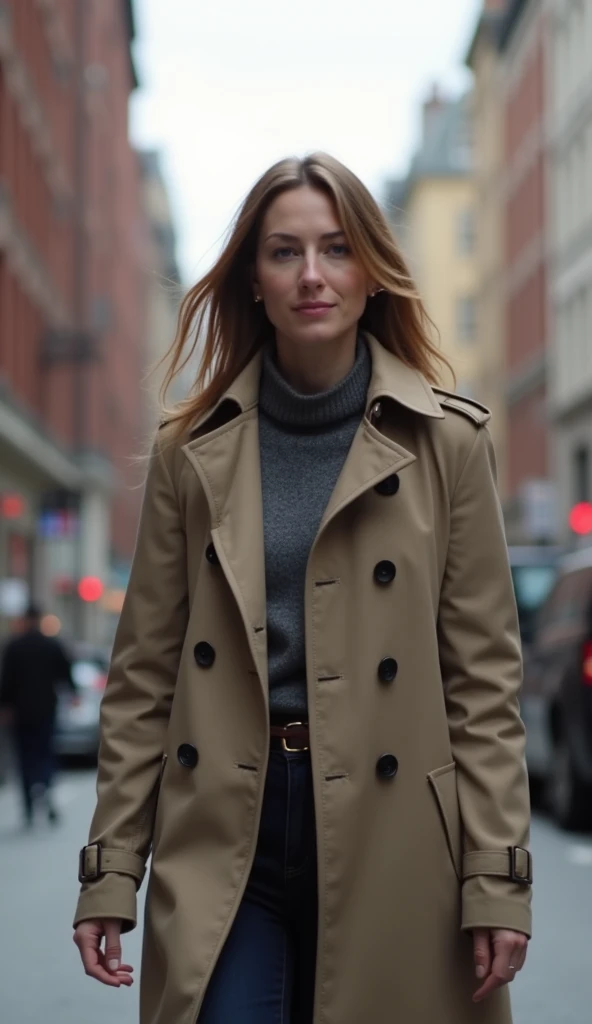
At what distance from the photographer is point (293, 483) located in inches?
131

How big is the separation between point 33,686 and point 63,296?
3697 cm

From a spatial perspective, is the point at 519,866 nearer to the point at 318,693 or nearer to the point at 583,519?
the point at 318,693

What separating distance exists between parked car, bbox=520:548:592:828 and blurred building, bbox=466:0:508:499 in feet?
170

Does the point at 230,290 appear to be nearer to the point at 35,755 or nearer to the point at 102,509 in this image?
the point at 35,755

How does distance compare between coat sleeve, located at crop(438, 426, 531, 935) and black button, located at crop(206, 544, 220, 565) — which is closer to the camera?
coat sleeve, located at crop(438, 426, 531, 935)

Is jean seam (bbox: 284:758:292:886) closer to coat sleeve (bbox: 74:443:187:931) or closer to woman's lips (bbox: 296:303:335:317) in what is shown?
coat sleeve (bbox: 74:443:187:931)

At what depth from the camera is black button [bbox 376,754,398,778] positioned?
3152 mm

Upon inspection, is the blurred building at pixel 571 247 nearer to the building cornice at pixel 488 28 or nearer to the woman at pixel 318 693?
the building cornice at pixel 488 28

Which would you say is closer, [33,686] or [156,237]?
[33,686]

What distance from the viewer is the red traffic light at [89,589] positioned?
59594 mm

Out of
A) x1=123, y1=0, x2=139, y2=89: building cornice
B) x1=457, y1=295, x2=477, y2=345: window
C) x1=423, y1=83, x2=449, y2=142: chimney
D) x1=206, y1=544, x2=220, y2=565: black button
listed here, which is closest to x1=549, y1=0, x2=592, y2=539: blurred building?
x1=123, y1=0, x2=139, y2=89: building cornice

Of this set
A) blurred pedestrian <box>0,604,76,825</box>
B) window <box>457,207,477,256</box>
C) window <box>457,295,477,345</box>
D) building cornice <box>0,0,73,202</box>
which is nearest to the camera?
blurred pedestrian <box>0,604,76,825</box>

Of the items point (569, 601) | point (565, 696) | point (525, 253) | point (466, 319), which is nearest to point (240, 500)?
point (565, 696)

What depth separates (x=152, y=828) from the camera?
3.36 meters
